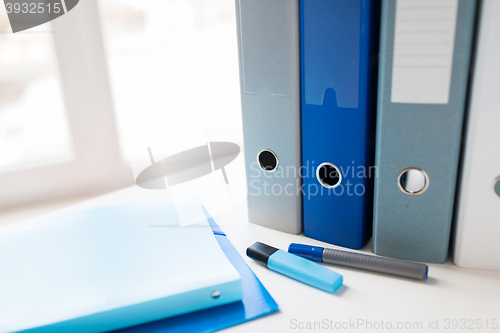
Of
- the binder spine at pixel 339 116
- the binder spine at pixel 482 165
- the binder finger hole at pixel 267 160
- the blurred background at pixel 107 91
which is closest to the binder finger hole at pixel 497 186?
the binder spine at pixel 482 165

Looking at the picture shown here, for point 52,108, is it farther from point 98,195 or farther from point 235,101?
point 235,101

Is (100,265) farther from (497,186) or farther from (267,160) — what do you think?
(497,186)

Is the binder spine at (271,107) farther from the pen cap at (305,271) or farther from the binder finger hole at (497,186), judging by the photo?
the binder finger hole at (497,186)

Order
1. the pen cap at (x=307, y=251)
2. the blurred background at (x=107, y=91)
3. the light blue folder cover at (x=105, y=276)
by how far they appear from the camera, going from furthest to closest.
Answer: the blurred background at (x=107, y=91) < the pen cap at (x=307, y=251) < the light blue folder cover at (x=105, y=276)

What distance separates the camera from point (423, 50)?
0.38 meters

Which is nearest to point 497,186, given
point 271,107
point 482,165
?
point 482,165

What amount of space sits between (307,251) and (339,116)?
162 mm

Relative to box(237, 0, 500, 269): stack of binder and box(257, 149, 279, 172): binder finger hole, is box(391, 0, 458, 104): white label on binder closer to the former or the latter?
box(237, 0, 500, 269): stack of binder

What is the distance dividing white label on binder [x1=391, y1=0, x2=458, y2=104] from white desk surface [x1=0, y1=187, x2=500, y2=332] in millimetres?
195

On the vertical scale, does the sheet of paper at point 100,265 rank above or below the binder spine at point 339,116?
below

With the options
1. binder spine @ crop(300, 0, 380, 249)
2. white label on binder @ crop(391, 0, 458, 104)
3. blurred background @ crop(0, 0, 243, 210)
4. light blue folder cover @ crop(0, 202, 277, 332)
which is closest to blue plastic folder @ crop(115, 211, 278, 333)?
light blue folder cover @ crop(0, 202, 277, 332)

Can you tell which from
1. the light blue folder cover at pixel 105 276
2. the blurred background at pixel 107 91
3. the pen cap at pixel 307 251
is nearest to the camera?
the light blue folder cover at pixel 105 276

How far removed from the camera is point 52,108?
69 cm

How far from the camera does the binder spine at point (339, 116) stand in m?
0.41
